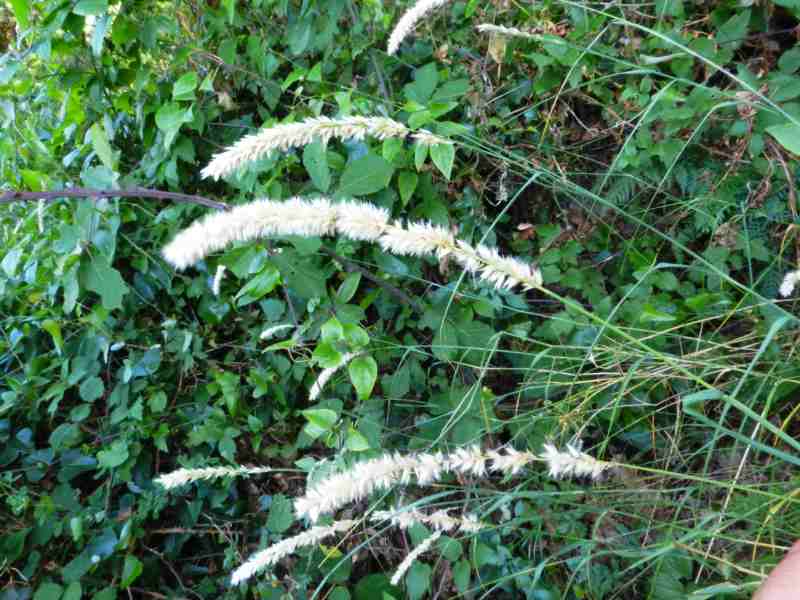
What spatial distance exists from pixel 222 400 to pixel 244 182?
605 millimetres

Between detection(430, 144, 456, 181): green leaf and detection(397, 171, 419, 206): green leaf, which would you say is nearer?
detection(430, 144, 456, 181): green leaf

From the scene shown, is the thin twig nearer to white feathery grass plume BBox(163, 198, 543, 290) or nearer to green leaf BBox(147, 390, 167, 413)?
white feathery grass plume BBox(163, 198, 543, 290)

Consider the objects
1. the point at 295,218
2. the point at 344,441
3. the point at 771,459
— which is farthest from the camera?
the point at 344,441

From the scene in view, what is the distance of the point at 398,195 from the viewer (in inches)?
62.0

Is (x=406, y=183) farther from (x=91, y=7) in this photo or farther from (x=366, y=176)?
(x=91, y=7)

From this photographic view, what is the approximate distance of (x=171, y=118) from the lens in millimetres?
1581

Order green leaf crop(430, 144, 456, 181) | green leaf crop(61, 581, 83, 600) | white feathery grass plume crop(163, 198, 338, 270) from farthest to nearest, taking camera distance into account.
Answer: green leaf crop(61, 581, 83, 600)
green leaf crop(430, 144, 456, 181)
white feathery grass plume crop(163, 198, 338, 270)

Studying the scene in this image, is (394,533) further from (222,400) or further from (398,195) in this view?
(398,195)

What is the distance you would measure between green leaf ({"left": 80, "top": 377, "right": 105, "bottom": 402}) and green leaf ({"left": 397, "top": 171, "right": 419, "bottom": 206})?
1.02 meters

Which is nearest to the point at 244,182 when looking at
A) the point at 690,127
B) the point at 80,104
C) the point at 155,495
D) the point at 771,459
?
the point at 80,104

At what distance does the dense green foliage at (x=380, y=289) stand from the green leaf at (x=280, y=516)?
0.01 meters

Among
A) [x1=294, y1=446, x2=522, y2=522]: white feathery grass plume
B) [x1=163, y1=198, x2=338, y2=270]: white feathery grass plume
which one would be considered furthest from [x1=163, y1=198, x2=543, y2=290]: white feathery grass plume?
[x1=294, y1=446, x2=522, y2=522]: white feathery grass plume

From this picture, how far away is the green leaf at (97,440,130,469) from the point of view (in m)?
1.62

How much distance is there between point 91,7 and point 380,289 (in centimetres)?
92
